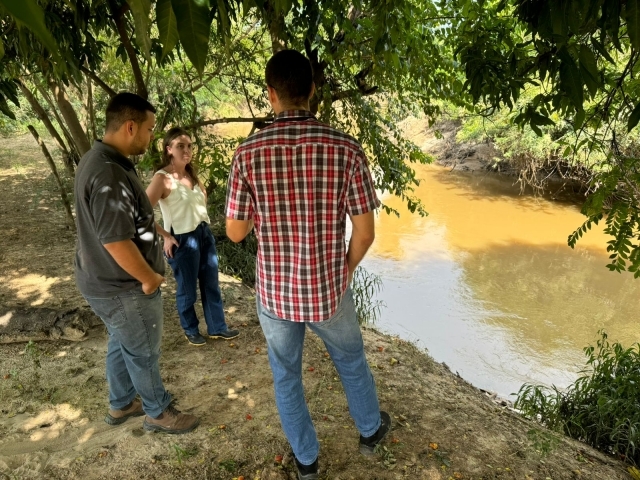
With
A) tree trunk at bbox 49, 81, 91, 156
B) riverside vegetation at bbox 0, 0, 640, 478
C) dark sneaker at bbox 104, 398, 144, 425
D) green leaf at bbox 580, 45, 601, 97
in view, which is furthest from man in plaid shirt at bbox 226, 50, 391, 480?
tree trunk at bbox 49, 81, 91, 156

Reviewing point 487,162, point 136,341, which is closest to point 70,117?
point 136,341

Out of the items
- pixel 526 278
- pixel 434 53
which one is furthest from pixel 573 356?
pixel 434 53

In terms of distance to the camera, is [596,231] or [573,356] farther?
[596,231]

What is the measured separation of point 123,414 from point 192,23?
2.46m

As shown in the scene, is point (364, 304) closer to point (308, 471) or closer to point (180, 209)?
point (180, 209)

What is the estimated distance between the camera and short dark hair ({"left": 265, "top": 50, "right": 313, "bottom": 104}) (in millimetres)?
1569

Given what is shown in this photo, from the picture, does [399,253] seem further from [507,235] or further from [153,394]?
[153,394]

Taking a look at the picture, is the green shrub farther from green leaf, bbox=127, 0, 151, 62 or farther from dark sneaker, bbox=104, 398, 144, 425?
green leaf, bbox=127, 0, 151, 62

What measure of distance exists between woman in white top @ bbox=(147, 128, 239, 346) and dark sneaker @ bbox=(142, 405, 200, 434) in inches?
37.7

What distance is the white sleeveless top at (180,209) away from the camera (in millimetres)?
3006

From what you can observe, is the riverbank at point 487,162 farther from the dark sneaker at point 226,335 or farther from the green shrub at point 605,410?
the dark sneaker at point 226,335

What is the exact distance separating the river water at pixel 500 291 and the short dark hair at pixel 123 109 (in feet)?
18.0

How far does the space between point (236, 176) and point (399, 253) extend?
8.97m

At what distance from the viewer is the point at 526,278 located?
31.2ft
